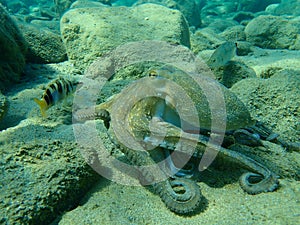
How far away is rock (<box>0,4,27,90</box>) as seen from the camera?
4031mm

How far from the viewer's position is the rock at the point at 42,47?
193 inches

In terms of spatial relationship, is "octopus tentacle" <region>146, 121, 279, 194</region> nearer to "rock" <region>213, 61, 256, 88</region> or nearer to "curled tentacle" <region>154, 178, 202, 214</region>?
"curled tentacle" <region>154, 178, 202, 214</region>

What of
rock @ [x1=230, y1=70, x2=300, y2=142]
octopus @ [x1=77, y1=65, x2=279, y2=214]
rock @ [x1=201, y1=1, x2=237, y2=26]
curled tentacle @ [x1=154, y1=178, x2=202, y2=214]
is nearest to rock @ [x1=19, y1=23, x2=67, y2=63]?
octopus @ [x1=77, y1=65, x2=279, y2=214]

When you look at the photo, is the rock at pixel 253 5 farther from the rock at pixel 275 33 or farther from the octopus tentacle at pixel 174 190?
the octopus tentacle at pixel 174 190

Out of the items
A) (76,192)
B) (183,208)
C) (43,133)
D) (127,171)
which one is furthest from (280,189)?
(43,133)

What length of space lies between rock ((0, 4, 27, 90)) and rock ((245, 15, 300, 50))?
284 inches

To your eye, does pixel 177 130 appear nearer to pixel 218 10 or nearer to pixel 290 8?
pixel 290 8

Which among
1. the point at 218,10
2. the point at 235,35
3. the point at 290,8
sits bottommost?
the point at 218,10

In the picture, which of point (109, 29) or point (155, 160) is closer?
point (155, 160)

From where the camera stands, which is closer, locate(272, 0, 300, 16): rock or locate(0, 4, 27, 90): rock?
locate(0, 4, 27, 90): rock

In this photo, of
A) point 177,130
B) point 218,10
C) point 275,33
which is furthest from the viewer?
point 218,10

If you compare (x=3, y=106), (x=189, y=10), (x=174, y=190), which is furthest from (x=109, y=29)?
(x=189, y=10)

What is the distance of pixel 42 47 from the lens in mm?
5020

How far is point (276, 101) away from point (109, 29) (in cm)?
342
